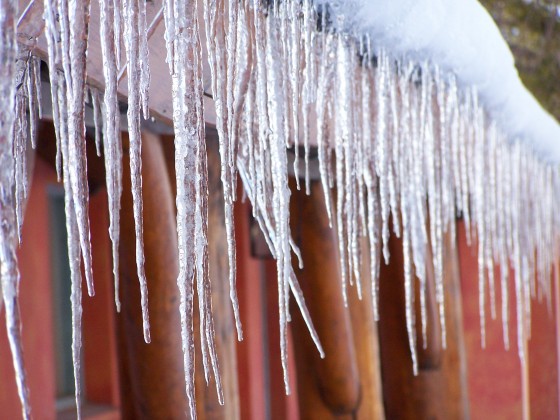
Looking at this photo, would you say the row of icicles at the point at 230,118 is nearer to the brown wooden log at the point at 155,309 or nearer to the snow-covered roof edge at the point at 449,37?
the snow-covered roof edge at the point at 449,37

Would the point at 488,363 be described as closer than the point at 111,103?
No

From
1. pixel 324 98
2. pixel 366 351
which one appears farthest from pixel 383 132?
pixel 366 351

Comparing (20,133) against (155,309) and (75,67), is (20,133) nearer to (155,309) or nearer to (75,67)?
(75,67)

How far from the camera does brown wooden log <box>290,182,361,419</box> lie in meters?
2.02

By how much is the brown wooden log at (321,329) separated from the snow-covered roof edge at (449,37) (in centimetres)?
68

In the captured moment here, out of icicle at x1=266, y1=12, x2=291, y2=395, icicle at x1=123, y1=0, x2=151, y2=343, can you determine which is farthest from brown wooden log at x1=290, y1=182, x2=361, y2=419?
icicle at x1=123, y1=0, x2=151, y2=343

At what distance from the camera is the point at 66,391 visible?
395cm

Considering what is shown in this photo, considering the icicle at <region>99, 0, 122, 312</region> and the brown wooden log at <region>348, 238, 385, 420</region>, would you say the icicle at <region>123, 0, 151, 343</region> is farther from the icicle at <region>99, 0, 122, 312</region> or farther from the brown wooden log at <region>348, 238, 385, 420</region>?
the brown wooden log at <region>348, 238, 385, 420</region>

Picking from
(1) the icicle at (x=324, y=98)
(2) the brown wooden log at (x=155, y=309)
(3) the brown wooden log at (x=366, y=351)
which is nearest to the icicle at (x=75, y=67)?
(1) the icicle at (x=324, y=98)

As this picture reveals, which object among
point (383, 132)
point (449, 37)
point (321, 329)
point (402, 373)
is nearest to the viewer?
point (449, 37)

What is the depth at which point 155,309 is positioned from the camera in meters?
1.29

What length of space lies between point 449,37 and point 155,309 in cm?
74

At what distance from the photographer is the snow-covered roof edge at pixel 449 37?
2.66ft

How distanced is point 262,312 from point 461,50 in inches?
161
